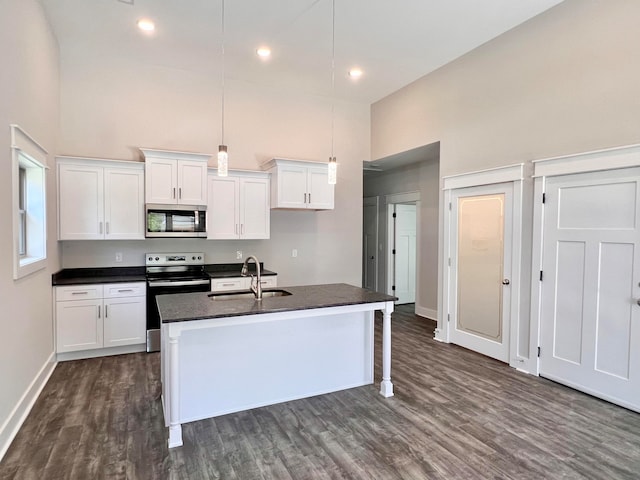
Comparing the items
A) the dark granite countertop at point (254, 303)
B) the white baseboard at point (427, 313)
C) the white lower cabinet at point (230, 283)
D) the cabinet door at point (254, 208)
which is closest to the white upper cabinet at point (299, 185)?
the cabinet door at point (254, 208)

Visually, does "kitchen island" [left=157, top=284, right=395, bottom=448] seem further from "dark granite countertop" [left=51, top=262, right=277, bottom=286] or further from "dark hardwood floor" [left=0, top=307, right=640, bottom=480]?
"dark granite countertop" [left=51, top=262, right=277, bottom=286]

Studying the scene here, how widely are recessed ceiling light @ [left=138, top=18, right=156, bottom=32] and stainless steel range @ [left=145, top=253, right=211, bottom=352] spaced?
8.63ft

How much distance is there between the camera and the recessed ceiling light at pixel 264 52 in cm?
447

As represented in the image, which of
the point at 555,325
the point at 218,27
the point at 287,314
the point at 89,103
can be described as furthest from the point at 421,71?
the point at 89,103

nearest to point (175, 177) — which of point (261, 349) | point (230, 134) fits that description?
point (230, 134)

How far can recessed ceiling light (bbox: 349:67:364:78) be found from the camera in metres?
4.98

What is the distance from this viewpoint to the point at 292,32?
4.08 meters

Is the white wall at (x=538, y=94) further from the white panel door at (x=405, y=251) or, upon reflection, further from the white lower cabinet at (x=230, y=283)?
the white lower cabinet at (x=230, y=283)

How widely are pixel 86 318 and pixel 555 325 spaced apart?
497 centimetres

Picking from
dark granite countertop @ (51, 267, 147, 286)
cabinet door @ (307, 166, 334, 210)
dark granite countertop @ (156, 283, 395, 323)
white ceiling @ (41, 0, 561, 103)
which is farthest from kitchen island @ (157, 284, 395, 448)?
white ceiling @ (41, 0, 561, 103)

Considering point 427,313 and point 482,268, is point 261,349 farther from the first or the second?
point 427,313

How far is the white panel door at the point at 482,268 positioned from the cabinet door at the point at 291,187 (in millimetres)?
2041

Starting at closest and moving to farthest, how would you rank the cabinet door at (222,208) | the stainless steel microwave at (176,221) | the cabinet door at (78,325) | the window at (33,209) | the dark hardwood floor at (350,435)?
the dark hardwood floor at (350,435)
the window at (33,209)
the cabinet door at (78,325)
the stainless steel microwave at (176,221)
the cabinet door at (222,208)

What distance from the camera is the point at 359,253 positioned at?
6.40m
